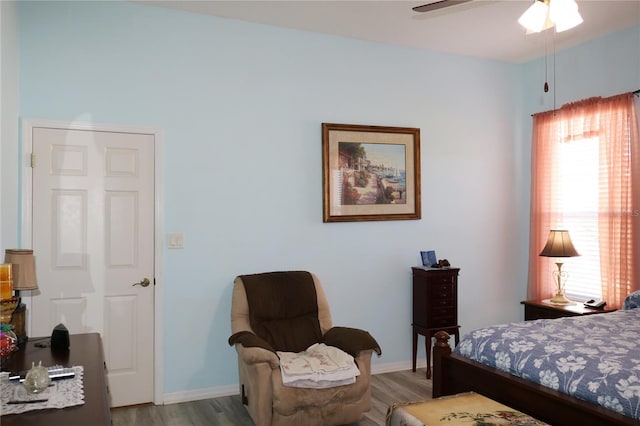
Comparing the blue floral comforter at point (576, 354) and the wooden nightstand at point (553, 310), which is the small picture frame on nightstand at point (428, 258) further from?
the blue floral comforter at point (576, 354)

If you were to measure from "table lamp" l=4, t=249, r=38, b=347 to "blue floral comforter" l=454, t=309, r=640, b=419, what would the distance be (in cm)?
230

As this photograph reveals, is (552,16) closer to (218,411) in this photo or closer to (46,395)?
(46,395)

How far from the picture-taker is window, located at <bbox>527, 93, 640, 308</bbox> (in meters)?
4.06

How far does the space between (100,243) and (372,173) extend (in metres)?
2.23

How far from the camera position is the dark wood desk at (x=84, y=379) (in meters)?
1.48

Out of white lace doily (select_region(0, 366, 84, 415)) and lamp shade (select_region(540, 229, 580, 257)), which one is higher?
lamp shade (select_region(540, 229, 580, 257))

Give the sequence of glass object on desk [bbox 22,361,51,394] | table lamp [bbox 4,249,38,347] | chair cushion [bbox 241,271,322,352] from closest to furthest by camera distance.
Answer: glass object on desk [bbox 22,361,51,394]
table lamp [bbox 4,249,38,347]
chair cushion [bbox 241,271,322,352]

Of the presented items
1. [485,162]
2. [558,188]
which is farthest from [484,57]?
[558,188]

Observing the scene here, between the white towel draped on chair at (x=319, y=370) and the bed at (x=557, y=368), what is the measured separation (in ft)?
1.76

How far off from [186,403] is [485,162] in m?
3.42

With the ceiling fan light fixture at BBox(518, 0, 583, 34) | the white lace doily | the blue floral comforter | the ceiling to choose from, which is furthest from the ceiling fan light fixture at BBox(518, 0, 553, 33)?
the white lace doily

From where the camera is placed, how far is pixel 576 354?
2400 millimetres

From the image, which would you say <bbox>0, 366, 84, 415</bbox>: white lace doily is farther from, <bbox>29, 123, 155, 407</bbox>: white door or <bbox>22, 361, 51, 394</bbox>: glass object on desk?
<bbox>29, 123, 155, 407</bbox>: white door

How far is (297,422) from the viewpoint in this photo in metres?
3.05
